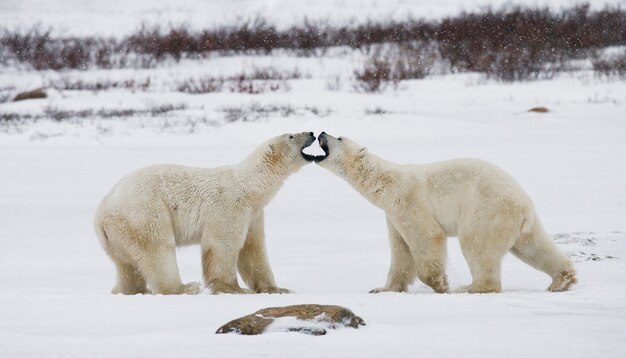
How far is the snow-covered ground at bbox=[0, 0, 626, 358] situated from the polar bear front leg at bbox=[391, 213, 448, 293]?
299 millimetres

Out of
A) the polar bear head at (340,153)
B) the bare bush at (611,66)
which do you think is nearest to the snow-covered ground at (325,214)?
the bare bush at (611,66)

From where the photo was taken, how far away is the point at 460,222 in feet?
14.7

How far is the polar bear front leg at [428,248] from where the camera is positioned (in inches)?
176

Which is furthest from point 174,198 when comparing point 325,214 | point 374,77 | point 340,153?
point 374,77

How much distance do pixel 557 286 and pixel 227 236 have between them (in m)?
1.67

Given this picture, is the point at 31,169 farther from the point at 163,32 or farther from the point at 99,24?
the point at 99,24

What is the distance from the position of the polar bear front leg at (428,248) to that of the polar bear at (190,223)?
775 mm

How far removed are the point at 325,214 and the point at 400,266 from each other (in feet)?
12.8

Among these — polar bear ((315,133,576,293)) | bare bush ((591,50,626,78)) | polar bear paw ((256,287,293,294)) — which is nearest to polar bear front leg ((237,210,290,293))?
polar bear paw ((256,287,293,294))

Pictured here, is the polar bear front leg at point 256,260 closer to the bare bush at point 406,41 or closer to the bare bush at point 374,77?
the bare bush at point 374,77

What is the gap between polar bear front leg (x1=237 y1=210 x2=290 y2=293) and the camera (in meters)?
4.86

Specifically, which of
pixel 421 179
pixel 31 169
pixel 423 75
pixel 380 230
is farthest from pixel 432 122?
pixel 421 179

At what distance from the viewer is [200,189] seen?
4.71 metres

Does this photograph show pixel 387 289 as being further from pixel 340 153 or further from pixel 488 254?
pixel 340 153
